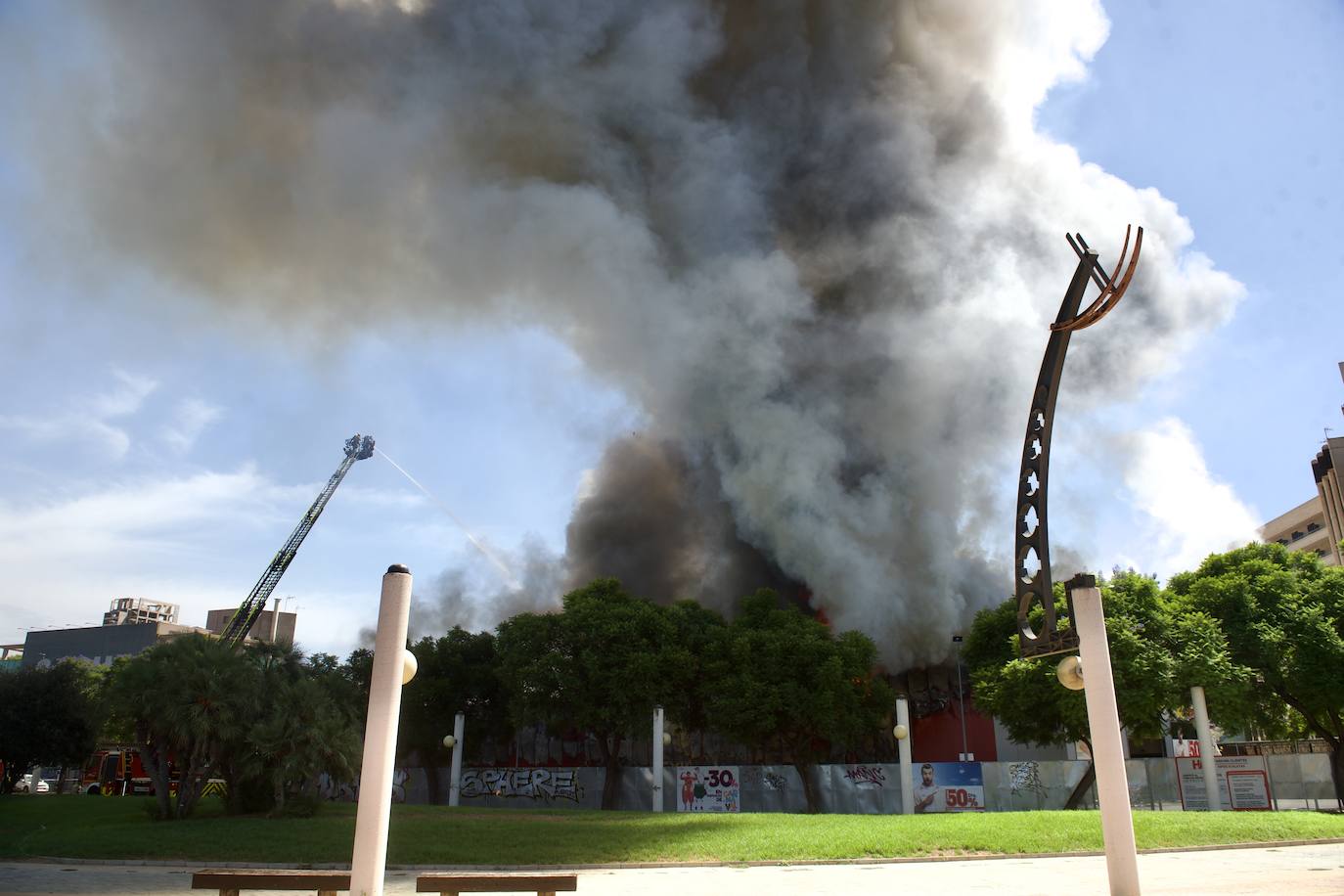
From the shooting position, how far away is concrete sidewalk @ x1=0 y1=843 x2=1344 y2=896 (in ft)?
42.0

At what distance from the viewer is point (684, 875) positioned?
16141mm

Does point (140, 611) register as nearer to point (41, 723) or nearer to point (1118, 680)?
point (41, 723)

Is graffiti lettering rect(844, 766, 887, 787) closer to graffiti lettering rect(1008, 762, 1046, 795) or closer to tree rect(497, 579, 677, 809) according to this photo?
graffiti lettering rect(1008, 762, 1046, 795)

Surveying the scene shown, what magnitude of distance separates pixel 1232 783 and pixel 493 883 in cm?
3034

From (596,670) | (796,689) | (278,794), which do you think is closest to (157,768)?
(278,794)

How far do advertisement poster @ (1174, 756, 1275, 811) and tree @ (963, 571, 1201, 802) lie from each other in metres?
2.59

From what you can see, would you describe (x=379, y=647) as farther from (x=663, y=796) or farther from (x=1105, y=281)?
(x=663, y=796)

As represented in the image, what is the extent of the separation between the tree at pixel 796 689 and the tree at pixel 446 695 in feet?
47.9

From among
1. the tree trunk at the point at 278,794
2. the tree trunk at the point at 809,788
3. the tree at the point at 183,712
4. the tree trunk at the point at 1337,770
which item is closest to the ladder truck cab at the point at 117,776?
the tree at the point at 183,712

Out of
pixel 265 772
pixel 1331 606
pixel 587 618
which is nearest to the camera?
pixel 265 772

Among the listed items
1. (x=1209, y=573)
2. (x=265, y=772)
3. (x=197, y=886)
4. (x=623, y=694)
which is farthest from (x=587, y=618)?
(x=197, y=886)

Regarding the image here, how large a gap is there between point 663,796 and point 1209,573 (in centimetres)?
2963

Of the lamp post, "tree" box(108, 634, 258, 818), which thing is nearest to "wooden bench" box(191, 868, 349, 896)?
"tree" box(108, 634, 258, 818)

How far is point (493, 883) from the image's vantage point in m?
8.88
